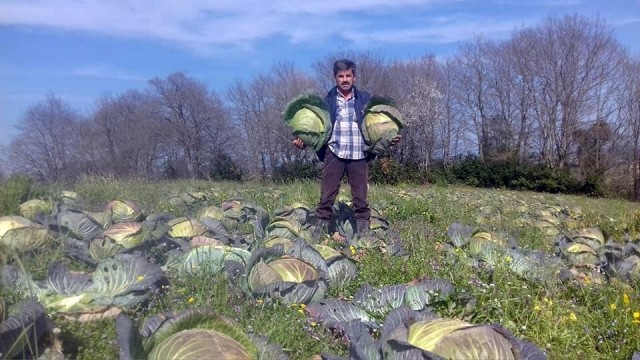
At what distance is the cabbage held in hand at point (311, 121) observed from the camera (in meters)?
6.21

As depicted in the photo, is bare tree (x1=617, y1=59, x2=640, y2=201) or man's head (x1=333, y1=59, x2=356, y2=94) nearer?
man's head (x1=333, y1=59, x2=356, y2=94)

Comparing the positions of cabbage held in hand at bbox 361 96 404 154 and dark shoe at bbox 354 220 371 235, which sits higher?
cabbage held in hand at bbox 361 96 404 154

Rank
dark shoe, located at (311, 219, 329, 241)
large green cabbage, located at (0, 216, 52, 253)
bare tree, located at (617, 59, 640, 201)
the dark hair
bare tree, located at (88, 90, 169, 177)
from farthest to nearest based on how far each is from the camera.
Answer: bare tree, located at (617, 59, 640, 201) < bare tree, located at (88, 90, 169, 177) < the dark hair < dark shoe, located at (311, 219, 329, 241) < large green cabbage, located at (0, 216, 52, 253)

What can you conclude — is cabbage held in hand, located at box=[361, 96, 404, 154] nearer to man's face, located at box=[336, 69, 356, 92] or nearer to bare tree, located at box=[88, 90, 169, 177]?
man's face, located at box=[336, 69, 356, 92]

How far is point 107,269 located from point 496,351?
214cm

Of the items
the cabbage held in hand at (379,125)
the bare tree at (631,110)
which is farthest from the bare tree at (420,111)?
the cabbage held in hand at (379,125)

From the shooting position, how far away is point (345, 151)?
626 centimetres

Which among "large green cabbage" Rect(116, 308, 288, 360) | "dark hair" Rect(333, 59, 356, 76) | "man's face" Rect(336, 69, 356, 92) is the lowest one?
"large green cabbage" Rect(116, 308, 288, 360)

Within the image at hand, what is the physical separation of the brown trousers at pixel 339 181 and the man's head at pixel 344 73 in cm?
74

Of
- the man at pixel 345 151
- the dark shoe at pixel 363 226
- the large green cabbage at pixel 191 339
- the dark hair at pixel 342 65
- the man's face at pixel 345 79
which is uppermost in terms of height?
the dark hair at pixel 342 65

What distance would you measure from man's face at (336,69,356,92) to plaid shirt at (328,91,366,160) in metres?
0.30

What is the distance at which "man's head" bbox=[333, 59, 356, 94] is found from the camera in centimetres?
609

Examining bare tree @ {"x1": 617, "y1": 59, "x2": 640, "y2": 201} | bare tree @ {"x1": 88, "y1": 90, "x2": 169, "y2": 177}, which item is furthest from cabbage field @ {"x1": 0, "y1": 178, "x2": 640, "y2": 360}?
bare tree @ {"x1": 617, "y1": 59, "x2": 640, "y2": 201}

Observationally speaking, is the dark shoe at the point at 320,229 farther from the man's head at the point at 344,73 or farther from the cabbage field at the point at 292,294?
the man's head at the point at 344,73
